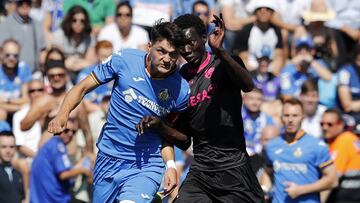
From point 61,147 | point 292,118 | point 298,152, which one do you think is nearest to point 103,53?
point 61,147

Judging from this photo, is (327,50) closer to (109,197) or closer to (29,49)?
(29,49)

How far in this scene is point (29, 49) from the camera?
15.5m

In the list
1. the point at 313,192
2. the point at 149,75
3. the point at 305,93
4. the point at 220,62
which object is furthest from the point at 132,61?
the point at 305,93

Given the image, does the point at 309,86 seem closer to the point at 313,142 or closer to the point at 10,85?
the point at 313,142

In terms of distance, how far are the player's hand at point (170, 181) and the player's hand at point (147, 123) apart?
40 centimetres

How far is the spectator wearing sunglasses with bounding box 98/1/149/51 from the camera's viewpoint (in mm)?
15328

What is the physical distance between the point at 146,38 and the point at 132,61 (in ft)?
21.2

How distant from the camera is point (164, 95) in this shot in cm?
901

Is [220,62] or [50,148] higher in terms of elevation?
[220,62]

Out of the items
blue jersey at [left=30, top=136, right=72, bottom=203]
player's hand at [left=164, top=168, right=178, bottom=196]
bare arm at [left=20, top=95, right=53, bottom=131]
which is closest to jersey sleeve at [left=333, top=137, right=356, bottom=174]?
blue jersey at [left=30, top=136, right=72, bottom=203]

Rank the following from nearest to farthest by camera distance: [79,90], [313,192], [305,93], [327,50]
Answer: [79,90]
[313,192]
[305,93]
[327,50]

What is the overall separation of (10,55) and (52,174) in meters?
2.48

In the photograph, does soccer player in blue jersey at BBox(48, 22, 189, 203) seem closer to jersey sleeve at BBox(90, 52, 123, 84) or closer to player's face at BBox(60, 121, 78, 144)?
jersey sleeve at BBox(90, 52, 123, 84)

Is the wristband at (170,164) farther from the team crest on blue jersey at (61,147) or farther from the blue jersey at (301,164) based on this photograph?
the team crest on blue jersey at (61,147)
